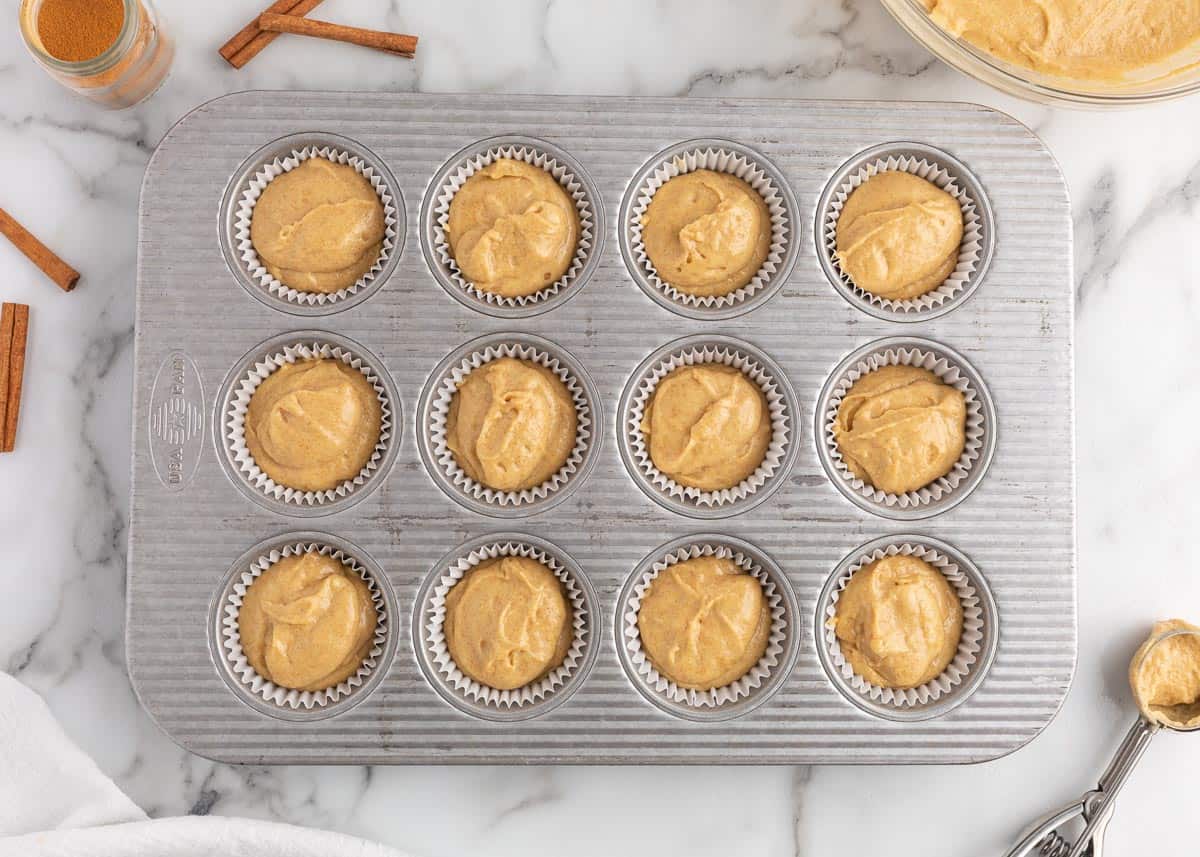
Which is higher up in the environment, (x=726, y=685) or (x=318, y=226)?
(x=318, y=226)

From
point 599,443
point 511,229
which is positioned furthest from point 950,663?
point 511,229

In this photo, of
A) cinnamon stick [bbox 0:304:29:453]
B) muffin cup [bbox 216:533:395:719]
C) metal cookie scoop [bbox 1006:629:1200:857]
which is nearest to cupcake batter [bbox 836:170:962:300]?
metal cookie scoop [bbox 1006:629:1200:857]

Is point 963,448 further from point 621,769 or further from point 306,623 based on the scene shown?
point 306,623

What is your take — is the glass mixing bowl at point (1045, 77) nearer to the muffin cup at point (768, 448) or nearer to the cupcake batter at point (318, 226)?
the muffin cup at point (768, 448)

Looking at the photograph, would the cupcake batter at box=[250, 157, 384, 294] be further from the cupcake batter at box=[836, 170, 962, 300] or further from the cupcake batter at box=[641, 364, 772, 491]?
the cupcake batter at box=[836, 170, 962, 300]

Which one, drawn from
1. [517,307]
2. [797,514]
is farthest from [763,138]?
[797,514]

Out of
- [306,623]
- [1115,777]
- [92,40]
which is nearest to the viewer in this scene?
[306,623]

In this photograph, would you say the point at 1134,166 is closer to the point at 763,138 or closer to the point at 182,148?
the point at 763,138
